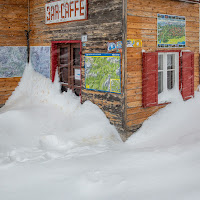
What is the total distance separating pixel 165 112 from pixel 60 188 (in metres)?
4.94

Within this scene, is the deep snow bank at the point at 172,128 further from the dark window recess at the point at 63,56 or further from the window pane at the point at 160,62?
the dark window recess at the point at 63,56

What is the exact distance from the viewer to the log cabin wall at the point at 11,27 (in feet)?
38.8

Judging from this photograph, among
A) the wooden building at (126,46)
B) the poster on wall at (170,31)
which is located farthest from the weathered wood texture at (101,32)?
the poster on wall at (170,31)

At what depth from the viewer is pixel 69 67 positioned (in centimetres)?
1090

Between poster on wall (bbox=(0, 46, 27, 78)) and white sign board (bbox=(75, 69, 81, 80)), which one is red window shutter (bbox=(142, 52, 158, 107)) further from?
poster on wall (bbox=(0, 46, 27, 78))

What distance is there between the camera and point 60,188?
561 centimetres

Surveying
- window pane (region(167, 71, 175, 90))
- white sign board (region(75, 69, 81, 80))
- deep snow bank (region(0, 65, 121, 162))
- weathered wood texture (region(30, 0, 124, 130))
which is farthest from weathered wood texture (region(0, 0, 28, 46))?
window pane (region(167, 71, 175, 90))

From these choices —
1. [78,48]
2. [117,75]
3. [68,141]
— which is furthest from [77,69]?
[68,141]

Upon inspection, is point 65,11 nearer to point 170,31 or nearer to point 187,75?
point 170,31

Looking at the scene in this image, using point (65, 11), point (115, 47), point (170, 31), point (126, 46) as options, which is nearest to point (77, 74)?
point (65, 11)

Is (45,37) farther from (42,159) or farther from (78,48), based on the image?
(42,159)

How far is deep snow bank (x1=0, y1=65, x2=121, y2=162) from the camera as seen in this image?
8.34m

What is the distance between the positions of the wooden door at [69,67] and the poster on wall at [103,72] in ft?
3.16

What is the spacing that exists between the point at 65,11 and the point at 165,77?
395cm
